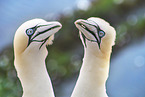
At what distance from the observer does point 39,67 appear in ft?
11.7

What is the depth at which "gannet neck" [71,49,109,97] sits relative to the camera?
3.59 meters

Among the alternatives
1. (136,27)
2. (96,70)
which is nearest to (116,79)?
(136,27)

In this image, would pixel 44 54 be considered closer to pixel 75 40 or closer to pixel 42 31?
pixel 42 31

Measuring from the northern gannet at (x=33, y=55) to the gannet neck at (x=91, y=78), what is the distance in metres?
0.30

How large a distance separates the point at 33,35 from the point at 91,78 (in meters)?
0.67

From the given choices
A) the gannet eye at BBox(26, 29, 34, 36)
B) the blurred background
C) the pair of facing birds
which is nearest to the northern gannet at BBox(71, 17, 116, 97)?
the pair of facing birds

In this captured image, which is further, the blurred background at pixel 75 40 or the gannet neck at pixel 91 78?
the blurred background at pixel 75 40

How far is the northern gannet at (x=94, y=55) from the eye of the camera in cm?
359

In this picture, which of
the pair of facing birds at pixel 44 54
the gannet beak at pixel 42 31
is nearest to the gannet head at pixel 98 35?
the pair of facing birds at pixel 44 54

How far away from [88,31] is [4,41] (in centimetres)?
439

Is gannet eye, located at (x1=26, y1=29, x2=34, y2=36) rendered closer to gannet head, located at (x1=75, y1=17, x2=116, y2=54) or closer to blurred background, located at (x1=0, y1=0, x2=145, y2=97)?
gannet head, located at (x1=75, y1=17, x2=116, y2=54)

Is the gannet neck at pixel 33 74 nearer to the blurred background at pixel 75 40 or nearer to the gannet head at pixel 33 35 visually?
the gannet head at pixel 33 35

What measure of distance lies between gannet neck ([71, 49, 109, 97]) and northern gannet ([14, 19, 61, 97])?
30 centimetres

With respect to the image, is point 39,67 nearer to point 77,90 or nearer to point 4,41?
point 77,90
